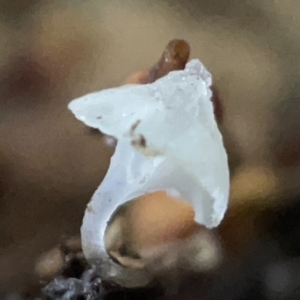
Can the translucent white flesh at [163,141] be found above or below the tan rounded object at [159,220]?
above

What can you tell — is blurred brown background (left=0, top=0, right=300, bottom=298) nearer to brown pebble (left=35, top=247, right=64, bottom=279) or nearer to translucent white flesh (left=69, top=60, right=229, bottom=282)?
brown pebble (left=35, top=247, right=64, bottom=279)

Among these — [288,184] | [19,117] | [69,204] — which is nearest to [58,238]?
[69,204]

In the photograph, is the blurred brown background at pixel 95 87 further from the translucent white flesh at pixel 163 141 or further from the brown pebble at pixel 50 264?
the translucent white flesh at pixel 163 141

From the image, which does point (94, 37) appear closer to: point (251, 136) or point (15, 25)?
point (15, 25)

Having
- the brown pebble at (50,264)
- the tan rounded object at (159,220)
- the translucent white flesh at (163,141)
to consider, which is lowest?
the brown pebble at (50,264)

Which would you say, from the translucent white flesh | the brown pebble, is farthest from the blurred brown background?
the translucent white flesh

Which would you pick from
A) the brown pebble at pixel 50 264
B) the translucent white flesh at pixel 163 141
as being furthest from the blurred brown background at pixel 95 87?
the translucent white flesh at pixel 163 141

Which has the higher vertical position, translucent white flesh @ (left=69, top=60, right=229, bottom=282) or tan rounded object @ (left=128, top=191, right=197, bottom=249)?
translucent white flesh @ (left=69, top=60, right=229, bottom=282)

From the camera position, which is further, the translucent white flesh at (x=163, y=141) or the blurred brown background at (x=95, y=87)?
the blurred brown background at (x=95, y=87)
